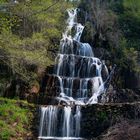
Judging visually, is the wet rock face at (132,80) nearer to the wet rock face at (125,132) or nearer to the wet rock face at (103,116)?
the wet rock face at (103,116)

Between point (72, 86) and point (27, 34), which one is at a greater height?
point (27, 34)

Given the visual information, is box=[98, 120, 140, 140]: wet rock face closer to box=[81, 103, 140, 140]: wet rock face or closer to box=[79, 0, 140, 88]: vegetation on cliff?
box=[81, 103, 140, 140]: wet rock face

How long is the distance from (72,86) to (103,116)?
5269mm

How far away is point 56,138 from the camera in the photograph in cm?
1959

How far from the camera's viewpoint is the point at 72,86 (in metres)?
25.1

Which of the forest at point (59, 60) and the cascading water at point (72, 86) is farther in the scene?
the cascading water at point (72, 86)

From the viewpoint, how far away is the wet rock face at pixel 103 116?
19875mm

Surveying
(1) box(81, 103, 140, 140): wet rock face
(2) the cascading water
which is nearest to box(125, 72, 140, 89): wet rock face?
(2) the cascading water

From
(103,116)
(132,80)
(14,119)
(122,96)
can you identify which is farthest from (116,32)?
(14,119)

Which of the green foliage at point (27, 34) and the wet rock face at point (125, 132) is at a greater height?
the green foliage at point (27, 34)

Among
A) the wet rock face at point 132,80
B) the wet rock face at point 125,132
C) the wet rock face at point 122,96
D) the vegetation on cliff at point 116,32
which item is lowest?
the wet rock face at point 125,132

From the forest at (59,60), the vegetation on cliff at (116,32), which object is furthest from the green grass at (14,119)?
the vegetation on cliff at (116,32)

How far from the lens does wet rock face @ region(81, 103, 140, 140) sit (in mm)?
19875

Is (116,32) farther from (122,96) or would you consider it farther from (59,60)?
(122,96)
